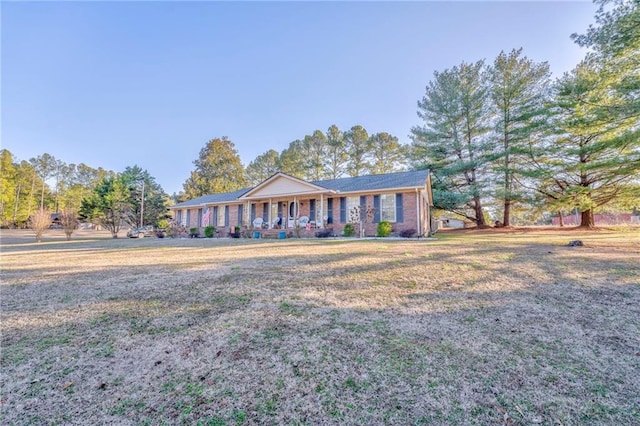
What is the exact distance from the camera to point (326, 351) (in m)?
2.55

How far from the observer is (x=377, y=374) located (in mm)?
2201

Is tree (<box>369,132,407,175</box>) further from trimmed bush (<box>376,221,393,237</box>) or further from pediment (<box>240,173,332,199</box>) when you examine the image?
trimmed bush (<box>376,221,393,237</box>)

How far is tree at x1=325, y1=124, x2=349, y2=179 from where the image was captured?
34.4 metres

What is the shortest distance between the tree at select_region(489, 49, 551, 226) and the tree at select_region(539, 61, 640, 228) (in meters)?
1.77

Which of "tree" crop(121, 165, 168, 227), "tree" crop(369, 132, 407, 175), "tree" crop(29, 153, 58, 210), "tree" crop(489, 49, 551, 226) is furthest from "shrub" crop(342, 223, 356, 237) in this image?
"tree" crop(29, 153, 58, 210)

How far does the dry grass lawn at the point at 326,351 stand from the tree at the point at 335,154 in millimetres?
30568

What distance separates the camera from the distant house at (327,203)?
1536cm

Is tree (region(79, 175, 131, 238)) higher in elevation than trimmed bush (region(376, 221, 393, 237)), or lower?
higher

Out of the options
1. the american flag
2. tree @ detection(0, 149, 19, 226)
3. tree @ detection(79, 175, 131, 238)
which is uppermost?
tree @ detection(0, 149, 19, 226)

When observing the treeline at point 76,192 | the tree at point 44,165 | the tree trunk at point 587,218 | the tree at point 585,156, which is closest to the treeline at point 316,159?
the treeline at point 76,192

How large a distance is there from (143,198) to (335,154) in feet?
75.7

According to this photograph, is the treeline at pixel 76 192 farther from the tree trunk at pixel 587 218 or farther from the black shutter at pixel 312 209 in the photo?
the tree trunk at pixel 587 218

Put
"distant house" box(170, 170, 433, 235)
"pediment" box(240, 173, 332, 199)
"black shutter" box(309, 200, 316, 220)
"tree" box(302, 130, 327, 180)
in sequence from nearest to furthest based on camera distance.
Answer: "distant house" box(170, 170, 433, 235)
"pediment" box(240, 173, 332, 199)
"black shutter" box(309, 200, 316, 220)
"tree" box(302, 130, 327, 180)

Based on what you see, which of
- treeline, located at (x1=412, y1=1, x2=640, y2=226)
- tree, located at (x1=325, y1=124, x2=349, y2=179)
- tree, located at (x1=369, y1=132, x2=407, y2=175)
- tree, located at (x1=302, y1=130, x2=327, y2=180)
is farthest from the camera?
tree, located at (x1=302, y1=130, x2=327, y2=180)
